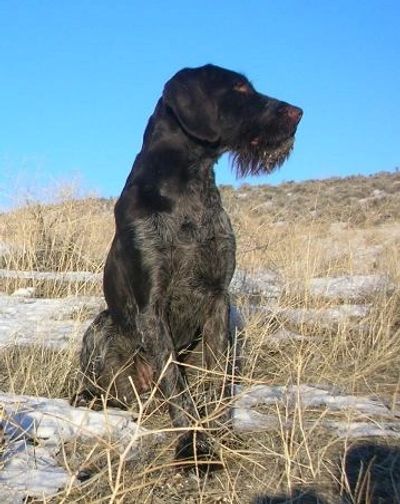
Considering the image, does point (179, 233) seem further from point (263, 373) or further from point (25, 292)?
point (25, 292)

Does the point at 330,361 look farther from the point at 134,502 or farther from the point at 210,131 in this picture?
the point at 134,502

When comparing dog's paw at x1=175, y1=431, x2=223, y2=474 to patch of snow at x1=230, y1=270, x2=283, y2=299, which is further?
patch of snow at x1=230, y1=270, x2=283, y2=299

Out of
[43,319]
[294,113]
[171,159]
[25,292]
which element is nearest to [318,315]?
[294,113]

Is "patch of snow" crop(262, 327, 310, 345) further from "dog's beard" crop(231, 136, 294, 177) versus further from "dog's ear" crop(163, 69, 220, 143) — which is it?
"dog's ear" crop(163, 69, 220, 143)

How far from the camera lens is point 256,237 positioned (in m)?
7.34

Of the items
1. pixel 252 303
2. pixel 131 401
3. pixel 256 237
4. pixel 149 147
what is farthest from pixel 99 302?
pixel 256 237

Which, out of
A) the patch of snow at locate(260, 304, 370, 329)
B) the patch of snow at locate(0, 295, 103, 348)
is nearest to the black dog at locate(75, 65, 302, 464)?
the patch of snow at locate(0, 295, 103, 348)

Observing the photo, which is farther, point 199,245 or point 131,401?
point 131,401

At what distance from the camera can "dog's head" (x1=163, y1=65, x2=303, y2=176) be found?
10.9 ft

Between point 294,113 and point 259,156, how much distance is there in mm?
292

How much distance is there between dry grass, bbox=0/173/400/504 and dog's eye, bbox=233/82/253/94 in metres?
1.37

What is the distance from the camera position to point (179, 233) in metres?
3.21

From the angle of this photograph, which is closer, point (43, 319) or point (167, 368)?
point (167, 368)

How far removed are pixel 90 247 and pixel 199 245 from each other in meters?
4.33
